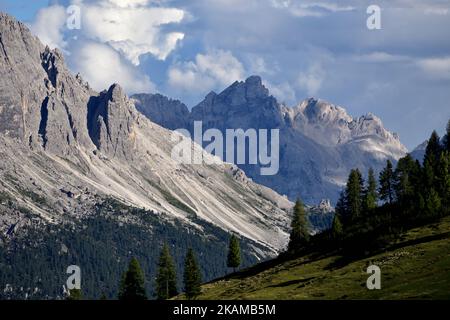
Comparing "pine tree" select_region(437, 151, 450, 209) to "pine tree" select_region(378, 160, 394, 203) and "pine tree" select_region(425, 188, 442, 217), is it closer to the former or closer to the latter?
"pine tree" select_region(425, 188, 442, 217)

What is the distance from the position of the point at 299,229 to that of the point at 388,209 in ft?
68.8

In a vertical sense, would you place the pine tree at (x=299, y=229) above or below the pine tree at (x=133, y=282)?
above

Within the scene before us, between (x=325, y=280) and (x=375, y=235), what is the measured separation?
3080 centimetres

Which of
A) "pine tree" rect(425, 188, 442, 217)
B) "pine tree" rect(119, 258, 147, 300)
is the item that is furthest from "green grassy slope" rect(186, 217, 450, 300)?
"pine tree" rect(119, 258, 147, 300)

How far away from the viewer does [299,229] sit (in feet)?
595

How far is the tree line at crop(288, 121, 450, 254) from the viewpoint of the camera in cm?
15212

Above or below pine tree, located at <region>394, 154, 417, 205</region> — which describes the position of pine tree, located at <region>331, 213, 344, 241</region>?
below

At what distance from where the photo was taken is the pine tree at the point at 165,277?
16075 centimetres

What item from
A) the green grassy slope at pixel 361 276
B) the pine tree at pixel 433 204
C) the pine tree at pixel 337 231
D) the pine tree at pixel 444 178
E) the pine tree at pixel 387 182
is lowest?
the green grassy slope at pixel 361 276

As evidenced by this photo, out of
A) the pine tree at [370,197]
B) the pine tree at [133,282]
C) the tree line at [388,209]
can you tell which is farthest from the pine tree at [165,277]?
the pine tree at [370,197]

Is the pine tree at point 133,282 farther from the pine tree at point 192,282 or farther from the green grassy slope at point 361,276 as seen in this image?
the green grassy slope at point 361,276

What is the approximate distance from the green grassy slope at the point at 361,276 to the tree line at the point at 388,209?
228 inches
